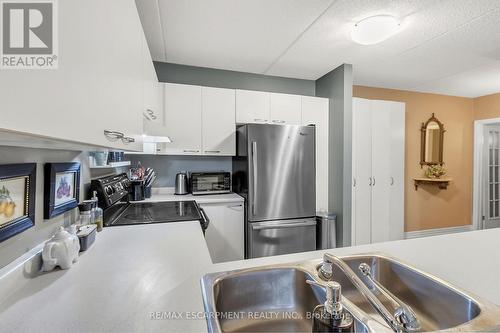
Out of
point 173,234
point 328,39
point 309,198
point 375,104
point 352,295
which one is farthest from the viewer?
point 375,104

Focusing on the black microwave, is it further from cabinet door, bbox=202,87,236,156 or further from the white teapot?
the white teapot

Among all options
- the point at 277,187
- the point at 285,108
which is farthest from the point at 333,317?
the point at 285,108

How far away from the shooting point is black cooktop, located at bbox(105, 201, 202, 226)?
5.12 feet

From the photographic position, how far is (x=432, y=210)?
158 inches

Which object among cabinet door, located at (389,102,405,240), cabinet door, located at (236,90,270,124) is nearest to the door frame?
cabinet door, located at (389,102,405,240)

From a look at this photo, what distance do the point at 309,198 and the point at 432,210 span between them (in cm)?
286

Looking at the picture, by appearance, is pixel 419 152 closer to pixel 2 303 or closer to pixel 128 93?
pixel 128 93

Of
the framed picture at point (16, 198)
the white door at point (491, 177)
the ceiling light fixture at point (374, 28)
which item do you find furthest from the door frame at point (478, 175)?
the framed picture at point (16, 198)

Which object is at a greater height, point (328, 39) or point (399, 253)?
point (328, 39)

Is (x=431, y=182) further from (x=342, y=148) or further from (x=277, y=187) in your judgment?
(x=277, y=187)

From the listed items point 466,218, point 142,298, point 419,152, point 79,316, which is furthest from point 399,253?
point 466,218

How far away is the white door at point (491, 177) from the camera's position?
4.15 meters

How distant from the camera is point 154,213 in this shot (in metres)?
1.78

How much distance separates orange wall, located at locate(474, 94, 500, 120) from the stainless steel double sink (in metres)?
4.79
